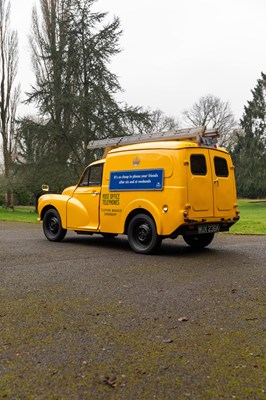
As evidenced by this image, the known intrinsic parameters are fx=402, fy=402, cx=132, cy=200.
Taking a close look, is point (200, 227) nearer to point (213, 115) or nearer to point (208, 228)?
point (208, 228)

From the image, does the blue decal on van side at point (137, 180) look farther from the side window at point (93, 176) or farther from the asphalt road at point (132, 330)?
the asphalt road at point (132, 330)

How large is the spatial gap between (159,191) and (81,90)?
17.6m

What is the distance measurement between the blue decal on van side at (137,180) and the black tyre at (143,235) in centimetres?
67

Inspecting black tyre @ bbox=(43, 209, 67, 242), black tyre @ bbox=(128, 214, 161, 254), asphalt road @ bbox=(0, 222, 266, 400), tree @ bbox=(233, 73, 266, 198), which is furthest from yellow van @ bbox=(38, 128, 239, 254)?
tree @ bbox=(233, 73, 266, 198)

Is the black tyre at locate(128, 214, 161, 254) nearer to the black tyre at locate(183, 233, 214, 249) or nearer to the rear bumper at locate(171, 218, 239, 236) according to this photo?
the rear bumper at locate(171, 218, 239, 236)

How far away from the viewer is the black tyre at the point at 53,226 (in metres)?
10.8

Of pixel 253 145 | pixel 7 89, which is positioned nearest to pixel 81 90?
pixel 7 89

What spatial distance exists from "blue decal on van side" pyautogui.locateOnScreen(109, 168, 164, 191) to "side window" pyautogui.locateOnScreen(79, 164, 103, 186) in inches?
21.7

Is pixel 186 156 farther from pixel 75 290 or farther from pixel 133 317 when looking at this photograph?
pixel 133 317

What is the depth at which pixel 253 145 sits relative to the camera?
165 feet

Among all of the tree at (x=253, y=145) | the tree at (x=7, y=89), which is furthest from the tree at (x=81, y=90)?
the tree at (x=253, y=145)

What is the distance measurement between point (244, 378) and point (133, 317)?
157cm

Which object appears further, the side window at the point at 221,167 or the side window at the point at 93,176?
the side window at the point at 93,176

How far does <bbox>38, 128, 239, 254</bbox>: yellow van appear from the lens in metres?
8.23
